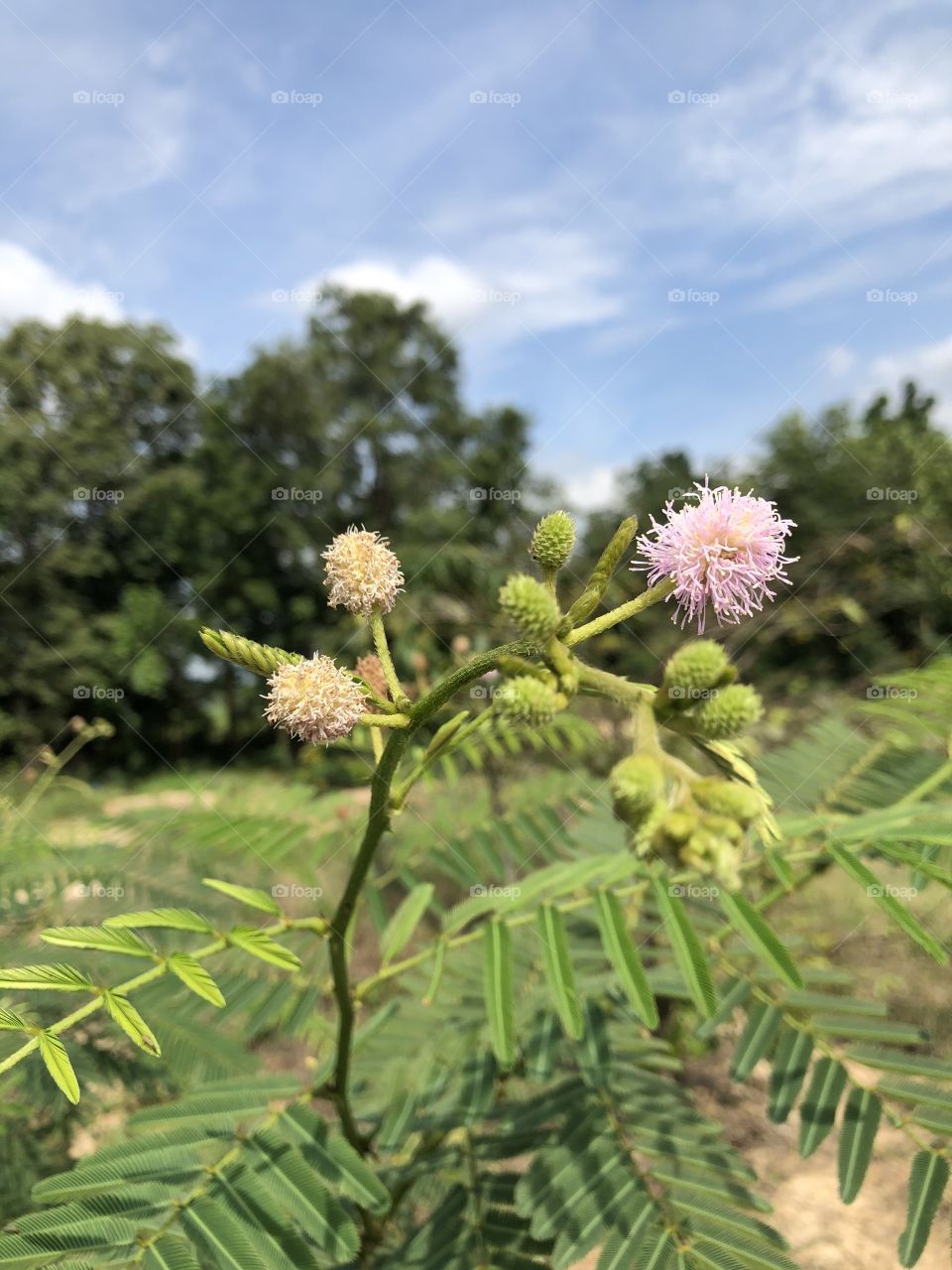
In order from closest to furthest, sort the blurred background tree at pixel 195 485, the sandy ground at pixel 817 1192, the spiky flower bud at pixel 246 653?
the spiky flower bud at pixel 246 653 < the sandy ground at pixel 817 1192 < the blurred background tree at pixel 195 485

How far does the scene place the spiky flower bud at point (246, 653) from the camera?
26.1 inches

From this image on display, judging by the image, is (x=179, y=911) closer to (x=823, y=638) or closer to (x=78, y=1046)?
(x=78, y=1046)

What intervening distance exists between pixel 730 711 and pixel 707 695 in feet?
0.10

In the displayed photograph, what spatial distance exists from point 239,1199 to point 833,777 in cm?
142

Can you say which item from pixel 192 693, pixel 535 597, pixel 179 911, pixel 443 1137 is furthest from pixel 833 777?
pixel 192 693

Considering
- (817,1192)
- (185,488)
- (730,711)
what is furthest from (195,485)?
(730,711)

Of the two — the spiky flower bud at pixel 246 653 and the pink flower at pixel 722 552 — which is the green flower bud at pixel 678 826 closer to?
the pink flower at pixel 722 552

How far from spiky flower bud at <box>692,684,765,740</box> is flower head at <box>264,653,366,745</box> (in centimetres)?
32

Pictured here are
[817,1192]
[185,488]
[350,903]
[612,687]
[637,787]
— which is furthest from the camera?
[185,488]

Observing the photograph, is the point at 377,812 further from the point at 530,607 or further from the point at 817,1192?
the point at 817,1192

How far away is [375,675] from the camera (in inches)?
29.3

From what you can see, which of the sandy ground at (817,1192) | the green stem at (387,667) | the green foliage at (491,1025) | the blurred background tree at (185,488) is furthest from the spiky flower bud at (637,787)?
the blurred background tree at (185,488)

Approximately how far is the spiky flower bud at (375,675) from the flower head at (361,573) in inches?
2.3

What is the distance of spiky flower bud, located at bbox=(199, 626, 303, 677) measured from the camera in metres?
0.66
